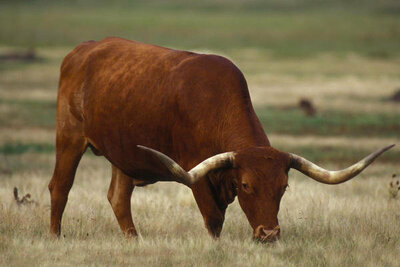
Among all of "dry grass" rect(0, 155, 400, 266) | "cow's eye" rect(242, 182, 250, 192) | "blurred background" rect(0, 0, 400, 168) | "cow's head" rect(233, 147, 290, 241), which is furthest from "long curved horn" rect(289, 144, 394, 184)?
"blurred background" rect(0, 0, 400, 168)

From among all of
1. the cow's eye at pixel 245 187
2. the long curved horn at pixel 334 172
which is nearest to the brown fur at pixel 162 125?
the cow's eye at pixel 245 187

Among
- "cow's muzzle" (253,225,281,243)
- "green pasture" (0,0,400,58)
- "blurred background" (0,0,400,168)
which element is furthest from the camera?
"green pasture" (0,0,400,58)

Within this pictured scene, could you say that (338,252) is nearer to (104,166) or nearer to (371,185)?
(371,185)

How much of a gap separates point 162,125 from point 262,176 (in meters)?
1.44

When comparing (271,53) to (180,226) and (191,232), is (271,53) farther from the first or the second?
(191,232)

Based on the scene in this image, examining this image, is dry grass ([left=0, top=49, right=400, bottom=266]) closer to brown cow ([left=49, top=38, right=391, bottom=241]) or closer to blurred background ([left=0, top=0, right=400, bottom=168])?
brown cow ([left=49, top=38, right=391, bottom=241])

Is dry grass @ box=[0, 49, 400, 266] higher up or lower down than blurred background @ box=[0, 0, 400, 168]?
lower down

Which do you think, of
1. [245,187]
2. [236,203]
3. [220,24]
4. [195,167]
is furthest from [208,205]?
[220,24]

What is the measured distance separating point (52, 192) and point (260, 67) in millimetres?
44868

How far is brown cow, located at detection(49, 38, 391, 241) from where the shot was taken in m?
7.04

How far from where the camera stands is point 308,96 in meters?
32.9

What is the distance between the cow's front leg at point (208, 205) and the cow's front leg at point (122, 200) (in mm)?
1282

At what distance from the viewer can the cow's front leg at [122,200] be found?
29.6ft

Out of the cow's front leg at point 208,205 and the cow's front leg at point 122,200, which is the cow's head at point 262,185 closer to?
the cow's front leg at point 208,205
